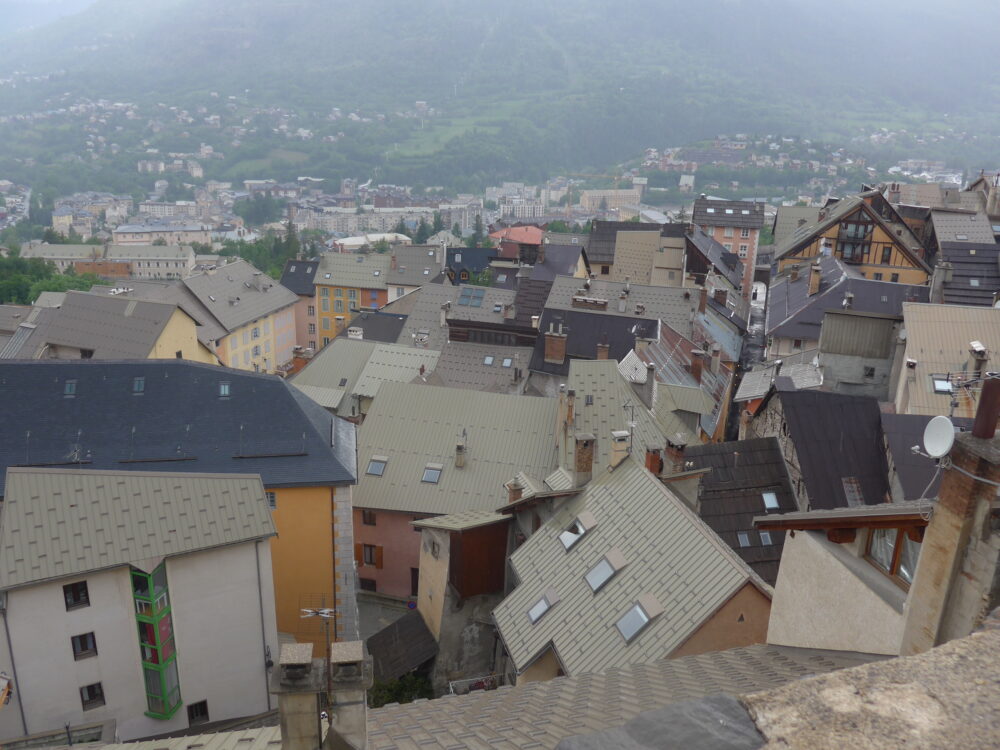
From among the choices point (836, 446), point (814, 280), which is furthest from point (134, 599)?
point (814, 280)

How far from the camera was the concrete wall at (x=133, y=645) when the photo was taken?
20656mm

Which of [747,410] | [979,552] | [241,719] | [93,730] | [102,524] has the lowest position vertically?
[241,719]

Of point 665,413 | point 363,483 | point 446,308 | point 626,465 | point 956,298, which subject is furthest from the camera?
point 446,308

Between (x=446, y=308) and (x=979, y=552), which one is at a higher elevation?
(x=979, y=552)

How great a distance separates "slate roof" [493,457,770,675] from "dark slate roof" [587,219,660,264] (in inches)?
2271

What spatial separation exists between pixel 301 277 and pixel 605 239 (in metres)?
34.5

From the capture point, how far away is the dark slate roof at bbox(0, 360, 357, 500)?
92.0 feet

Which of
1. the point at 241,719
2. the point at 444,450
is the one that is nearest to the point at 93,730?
the point at 241,719

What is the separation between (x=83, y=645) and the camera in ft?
70.5

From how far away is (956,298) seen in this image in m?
51.6

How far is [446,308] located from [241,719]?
123ft

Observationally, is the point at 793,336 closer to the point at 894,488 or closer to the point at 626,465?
the point at 894,488

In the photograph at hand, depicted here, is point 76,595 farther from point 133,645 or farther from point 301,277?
point 301,277

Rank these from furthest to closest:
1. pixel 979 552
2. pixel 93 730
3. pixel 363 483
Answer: pixel 363 483 → pixel 93 730 → pixel 979 552
